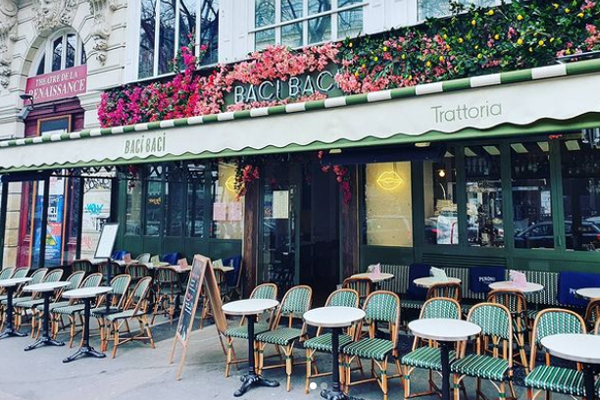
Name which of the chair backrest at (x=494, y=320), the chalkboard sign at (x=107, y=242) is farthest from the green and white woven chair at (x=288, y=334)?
the chalkboard sign at (x=107, y=242)

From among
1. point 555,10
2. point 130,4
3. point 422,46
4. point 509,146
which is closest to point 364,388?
point 509,146

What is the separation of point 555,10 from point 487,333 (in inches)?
177

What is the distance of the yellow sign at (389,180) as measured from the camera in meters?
7.50

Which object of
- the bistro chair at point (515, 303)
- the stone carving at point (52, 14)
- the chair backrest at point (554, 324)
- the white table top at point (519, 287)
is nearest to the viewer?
the chair backrest at point (554, 324)

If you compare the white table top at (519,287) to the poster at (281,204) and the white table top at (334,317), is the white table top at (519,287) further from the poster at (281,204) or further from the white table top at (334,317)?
the poster at (281,204)

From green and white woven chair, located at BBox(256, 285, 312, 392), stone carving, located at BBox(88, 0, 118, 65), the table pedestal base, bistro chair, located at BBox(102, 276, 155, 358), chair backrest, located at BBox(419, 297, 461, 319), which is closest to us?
chair backrest, located at BBox(419, 297, 461, 319)

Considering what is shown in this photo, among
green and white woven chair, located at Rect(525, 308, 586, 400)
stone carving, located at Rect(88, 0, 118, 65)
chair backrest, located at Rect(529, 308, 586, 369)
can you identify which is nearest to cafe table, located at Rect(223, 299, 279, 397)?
green and white woven chair, located at Rect(525, 308, 586, 400)

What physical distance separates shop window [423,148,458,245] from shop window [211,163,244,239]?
12.6 feet

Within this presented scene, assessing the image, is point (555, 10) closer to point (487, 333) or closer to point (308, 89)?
point (308, 89)

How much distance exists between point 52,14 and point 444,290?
1246cm

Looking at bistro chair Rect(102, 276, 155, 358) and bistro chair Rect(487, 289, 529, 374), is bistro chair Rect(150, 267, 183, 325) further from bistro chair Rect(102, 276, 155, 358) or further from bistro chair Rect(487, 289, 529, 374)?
bistro chair Rect(487, 289, 529, 374)

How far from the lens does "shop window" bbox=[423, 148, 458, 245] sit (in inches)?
276

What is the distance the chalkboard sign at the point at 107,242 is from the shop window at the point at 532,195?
6272 mm

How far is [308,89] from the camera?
307 inches
